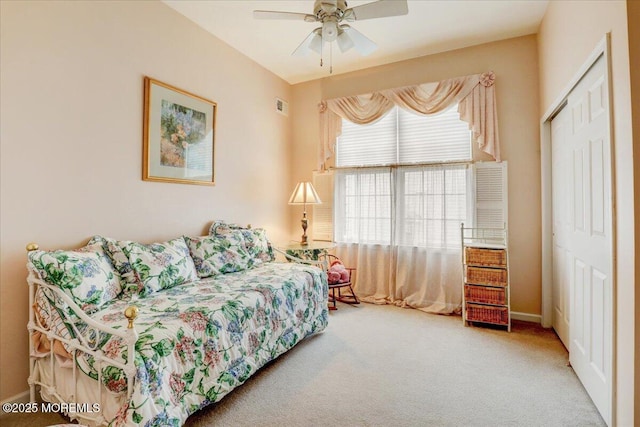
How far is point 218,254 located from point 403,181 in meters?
2.21

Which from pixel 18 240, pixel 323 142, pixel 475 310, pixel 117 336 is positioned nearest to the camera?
pixel 117 336

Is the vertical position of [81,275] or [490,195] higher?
[490,195]

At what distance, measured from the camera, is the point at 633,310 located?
1.39 meters

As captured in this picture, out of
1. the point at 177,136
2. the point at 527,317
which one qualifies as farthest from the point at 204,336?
the point at 527,317

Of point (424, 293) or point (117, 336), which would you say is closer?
point (117, 336)

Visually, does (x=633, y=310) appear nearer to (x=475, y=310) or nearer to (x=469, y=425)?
(x=469, y=425)

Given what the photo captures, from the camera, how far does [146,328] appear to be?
5.15 feet

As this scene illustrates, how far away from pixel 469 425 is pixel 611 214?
128cm

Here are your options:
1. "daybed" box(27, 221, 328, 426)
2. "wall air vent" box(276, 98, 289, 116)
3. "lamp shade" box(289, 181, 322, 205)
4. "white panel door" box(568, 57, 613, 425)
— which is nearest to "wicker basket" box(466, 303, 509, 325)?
"white panel door" box(568, 57, 613, 425)

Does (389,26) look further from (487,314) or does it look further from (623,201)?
(487,314)

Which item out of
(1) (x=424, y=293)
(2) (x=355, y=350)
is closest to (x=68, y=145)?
(2) (x=355, y=350)

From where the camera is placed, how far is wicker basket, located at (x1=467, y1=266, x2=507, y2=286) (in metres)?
3.00

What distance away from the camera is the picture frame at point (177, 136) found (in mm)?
2600

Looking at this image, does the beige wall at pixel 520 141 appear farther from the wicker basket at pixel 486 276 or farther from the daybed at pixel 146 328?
the daybed at pixel 146 328
